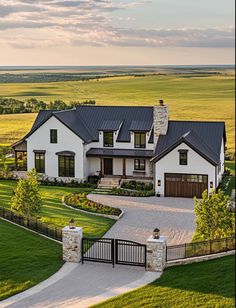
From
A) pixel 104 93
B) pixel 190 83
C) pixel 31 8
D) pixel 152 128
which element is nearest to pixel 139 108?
pixel 152 128

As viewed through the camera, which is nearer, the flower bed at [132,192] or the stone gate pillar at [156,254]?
the stone gate pillar at [156,254]

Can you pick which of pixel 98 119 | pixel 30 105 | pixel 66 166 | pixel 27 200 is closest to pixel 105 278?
pixel 27 200

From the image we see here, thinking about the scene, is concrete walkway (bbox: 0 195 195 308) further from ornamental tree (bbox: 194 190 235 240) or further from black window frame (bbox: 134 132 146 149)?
black window frame (bbox: 134 132 146 149)

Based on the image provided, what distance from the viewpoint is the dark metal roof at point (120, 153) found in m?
25.1

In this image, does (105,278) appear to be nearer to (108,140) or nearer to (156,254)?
(156,254)

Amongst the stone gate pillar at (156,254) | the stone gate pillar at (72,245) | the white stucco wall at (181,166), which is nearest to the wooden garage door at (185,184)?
the white stucco wall at (181,166)

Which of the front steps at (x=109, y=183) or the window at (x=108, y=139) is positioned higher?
the window at (x=108, y=139)

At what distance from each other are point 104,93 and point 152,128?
3993mm

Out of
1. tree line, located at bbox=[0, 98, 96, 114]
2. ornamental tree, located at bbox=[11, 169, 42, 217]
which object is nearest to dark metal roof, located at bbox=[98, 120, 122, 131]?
tree line, located at bbox=[0, 98, 96, 114]

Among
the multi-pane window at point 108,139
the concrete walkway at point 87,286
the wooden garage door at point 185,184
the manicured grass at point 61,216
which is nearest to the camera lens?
the concrete walkway at point 87,286

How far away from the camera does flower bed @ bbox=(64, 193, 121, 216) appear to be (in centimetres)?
1922

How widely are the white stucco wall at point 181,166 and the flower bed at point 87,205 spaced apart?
3.26 metres

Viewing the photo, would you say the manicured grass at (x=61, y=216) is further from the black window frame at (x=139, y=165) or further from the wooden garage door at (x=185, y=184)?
the wooden garage door at (x=185, y=184)

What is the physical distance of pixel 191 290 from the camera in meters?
11.8
